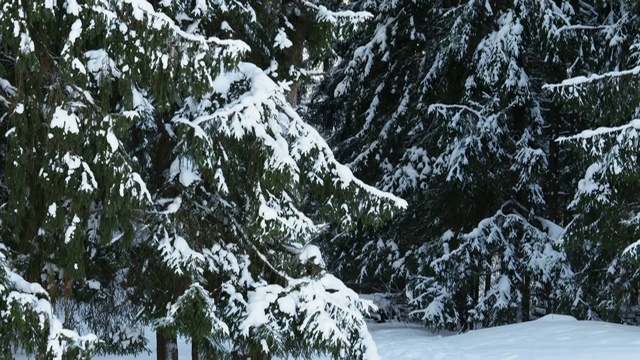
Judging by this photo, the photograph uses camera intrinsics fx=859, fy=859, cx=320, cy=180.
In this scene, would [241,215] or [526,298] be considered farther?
[526,298]

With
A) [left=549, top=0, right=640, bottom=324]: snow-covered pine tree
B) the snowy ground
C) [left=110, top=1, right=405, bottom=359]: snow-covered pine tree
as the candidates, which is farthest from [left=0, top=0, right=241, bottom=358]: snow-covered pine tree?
[left=549, top=0, right=640, bottom=324]: snow-covered pine tree

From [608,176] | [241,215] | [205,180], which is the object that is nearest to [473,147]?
[608,176]

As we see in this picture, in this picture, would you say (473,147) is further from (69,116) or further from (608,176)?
(69,116)

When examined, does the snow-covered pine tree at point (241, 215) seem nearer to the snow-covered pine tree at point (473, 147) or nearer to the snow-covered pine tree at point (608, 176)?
the snow-covered pine tree at point (608, 176)

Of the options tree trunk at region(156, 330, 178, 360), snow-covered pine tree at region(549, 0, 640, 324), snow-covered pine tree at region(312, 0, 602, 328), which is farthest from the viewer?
snow-covered pine tree at region(312, 0, 602, 328)

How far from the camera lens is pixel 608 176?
31.5ft

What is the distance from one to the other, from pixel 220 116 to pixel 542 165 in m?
7.07

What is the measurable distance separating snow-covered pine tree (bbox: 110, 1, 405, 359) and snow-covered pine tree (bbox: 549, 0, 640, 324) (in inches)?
120

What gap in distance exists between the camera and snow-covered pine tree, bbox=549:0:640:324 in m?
9.25

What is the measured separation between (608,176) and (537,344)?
2.03 metres

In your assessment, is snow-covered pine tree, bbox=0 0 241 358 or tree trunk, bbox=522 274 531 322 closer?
A: snow-covered pine tree, bbox=0 0 241 358

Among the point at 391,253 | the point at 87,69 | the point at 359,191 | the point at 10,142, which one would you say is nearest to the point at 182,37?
the point at 87,69

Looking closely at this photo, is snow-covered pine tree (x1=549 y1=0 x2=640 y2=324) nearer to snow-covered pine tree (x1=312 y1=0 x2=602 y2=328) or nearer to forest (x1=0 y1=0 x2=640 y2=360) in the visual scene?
forest (x1=0 y1=0 x2=640 y2=360)

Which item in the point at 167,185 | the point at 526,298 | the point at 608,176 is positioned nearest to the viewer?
the point at 167,185
